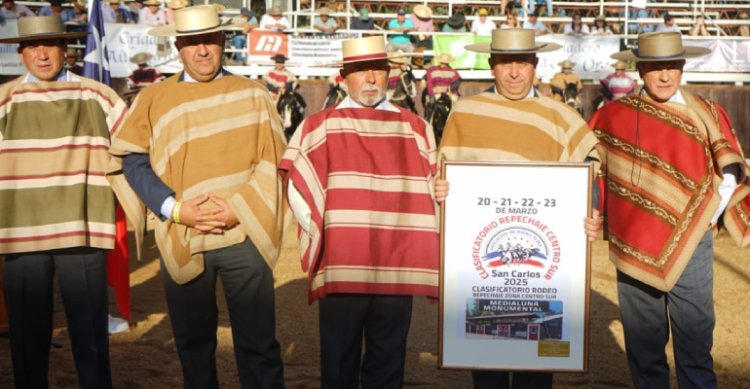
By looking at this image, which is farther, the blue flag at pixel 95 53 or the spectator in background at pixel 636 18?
the spectator in background at pixel 636 18

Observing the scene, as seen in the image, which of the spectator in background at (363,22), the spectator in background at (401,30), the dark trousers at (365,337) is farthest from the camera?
the spectator in background at (363,22)

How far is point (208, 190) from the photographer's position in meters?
4.87

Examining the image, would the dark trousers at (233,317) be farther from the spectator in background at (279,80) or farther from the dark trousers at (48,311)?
the spectator in background at (279,80)

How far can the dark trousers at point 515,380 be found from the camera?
5.15m

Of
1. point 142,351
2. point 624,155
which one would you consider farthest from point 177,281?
point 142,351

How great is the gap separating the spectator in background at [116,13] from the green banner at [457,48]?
20.1 ft

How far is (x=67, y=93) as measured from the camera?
5430mm

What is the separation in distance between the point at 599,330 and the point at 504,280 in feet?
11.9

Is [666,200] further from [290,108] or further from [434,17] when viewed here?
[434,17]

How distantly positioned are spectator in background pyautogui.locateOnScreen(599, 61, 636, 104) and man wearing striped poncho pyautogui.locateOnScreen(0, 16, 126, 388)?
18.5 metres

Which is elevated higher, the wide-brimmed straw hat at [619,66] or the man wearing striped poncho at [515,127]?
the man wearing striped poncho at [515,127]

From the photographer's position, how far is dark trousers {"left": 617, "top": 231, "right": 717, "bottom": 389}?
17.4 feet

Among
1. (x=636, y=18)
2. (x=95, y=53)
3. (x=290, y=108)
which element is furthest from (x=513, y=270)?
(x=636, y=18)

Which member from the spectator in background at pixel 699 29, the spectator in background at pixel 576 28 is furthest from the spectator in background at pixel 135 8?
the spectator in background at pixel 699 29
